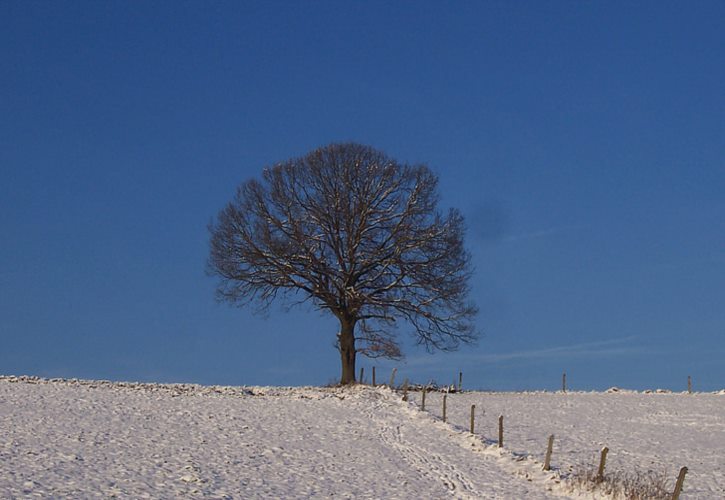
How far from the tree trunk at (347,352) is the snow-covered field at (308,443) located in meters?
2.67

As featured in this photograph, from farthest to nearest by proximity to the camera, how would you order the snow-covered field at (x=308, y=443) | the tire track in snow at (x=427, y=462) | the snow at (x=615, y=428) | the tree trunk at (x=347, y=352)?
1. the tree trunk at (x=347, y=352)
2. the snow at (x=615, y=428)
3. the tire track in snow at (x=427, y=462)
4. the snow-covered field at (x=308, y=443)

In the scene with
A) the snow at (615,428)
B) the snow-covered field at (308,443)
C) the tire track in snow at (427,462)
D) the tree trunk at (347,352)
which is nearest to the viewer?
the snow-covered field at (308,443)

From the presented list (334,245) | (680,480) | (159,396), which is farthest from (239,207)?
(680,480)

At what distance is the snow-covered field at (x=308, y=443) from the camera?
20.9 meters

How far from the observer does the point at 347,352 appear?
44.0 m

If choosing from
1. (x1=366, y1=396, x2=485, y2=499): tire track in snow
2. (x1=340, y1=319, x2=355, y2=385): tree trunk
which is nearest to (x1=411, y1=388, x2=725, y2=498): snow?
(x1=366, y1=396, x2=485, y2=499): tire track in snow

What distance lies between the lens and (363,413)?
34.2m

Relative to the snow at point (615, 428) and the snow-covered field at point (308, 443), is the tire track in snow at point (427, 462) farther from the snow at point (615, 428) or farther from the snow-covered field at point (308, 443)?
the snow at point (615, 428)

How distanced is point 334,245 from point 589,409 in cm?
1440

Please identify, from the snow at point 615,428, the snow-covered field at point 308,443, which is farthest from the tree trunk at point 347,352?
the snow at point 615,428

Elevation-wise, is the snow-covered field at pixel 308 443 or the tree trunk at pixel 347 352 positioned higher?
the tree trunk at pixel 347 352

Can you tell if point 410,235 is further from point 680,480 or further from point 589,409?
point 680,480

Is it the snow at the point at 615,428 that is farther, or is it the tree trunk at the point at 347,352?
the tree trunk at the point at 347,352

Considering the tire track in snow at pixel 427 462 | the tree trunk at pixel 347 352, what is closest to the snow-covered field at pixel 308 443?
the tire track in snow at pixel 427 462
